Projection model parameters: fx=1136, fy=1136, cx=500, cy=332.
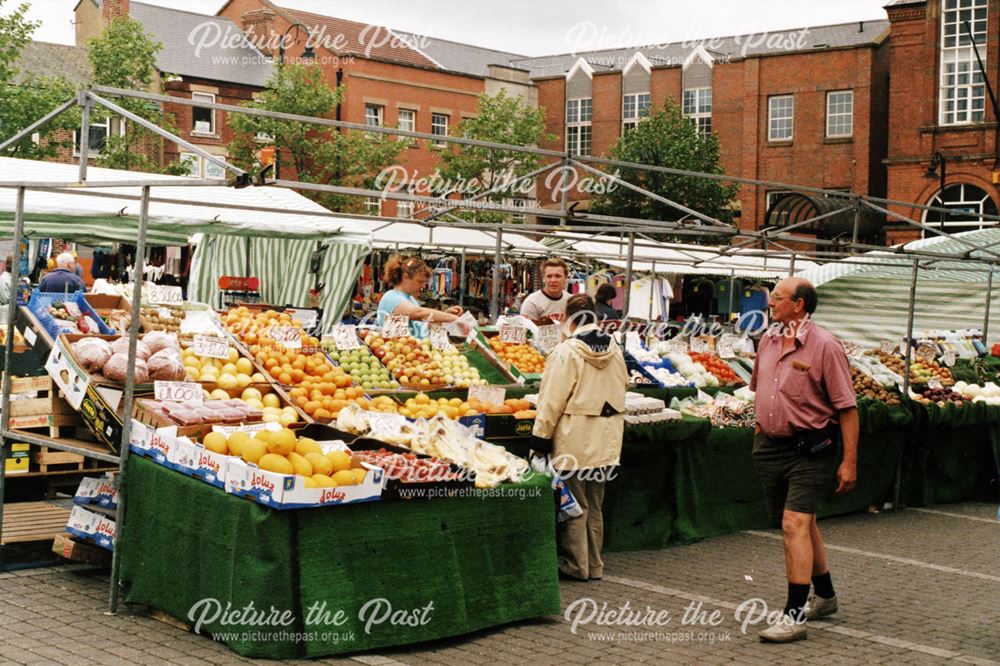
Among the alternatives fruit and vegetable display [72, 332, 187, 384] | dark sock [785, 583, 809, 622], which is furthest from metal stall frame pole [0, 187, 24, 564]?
dark sock [785, 583, 809, 622]

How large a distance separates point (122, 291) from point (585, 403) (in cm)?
592

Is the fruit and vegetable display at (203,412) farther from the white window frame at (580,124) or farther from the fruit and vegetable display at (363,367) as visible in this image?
the white window frame at (580,124)

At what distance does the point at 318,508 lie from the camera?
5266 mm

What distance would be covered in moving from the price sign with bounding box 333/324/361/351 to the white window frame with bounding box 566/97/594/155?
3982 centimetres

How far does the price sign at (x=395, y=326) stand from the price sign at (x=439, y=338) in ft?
0.90

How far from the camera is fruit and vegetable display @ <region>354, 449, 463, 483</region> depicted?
5.63 metres

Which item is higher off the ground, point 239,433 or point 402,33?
point 402,33

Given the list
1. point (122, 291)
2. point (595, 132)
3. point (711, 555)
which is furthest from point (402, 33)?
point (711, 555)

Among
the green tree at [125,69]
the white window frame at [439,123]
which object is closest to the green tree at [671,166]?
the white window frame at [439,123]

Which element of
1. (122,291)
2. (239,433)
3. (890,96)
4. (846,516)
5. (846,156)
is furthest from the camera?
(846,156)

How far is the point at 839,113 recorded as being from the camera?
133ft

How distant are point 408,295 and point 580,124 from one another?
40348 mm

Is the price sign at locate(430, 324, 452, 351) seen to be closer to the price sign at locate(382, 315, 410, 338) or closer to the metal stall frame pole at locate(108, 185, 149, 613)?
the price sign at locate(382, 315, 410, 338)

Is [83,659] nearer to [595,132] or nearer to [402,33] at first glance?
[595,132]
